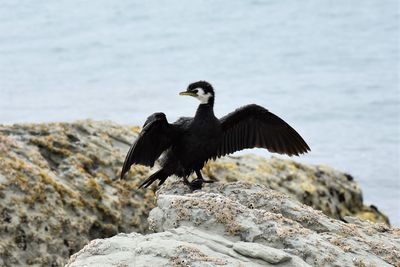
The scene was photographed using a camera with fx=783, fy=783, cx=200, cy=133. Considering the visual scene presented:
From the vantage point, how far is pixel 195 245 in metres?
4.55

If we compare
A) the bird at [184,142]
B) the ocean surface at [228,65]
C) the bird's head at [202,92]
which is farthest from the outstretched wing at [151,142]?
the ocean surface at [228,65]

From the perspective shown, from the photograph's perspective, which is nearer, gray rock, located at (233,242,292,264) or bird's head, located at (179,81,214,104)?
gray rock, located at (233,242,292,264)

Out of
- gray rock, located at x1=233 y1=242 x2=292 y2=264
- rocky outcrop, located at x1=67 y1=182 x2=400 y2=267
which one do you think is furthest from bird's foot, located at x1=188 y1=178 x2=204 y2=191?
gray rock, located at x1=233 y1=242 x2=292 y2=264

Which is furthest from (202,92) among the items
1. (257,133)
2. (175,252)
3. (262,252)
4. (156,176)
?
(175,252)

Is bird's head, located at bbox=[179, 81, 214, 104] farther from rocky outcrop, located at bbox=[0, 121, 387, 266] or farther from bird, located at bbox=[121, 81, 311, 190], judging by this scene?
rocky outcrop, located at bbox=[0, 121, 387, 266]

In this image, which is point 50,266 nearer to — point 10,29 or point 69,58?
point 69,58

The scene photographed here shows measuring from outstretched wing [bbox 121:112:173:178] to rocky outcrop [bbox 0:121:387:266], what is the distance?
1.11m

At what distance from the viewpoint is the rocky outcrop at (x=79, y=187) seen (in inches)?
282

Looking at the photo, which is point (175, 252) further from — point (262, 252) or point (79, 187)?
point (79, 187)

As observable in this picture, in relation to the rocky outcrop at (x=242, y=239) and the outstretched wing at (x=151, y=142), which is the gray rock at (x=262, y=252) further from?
the outstretched wing at (x=151, y=142)

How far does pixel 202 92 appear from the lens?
6988 millimetres

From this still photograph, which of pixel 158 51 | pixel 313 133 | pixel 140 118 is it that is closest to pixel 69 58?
pixel 158 51

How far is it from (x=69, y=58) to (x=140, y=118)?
16.6 ft

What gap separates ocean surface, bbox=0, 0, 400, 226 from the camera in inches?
566
